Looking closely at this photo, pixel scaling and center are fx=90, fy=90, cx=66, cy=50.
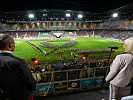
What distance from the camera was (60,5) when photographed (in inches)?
2411

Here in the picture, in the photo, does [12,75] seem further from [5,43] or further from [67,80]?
[67,80]

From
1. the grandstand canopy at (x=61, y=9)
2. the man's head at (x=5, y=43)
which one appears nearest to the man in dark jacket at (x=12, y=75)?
the man's head at (x=5, y=43)

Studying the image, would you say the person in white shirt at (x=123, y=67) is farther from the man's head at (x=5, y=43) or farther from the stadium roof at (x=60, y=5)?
the stadium roof at (x=60, y=5)

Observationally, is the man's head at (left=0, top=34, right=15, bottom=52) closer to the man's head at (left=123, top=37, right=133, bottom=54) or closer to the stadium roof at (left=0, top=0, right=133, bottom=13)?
the man's head at (left=123, top=37, right=133, bottom=54)

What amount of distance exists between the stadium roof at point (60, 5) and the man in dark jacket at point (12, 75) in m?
56.7

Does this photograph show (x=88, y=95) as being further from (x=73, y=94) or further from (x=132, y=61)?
(x=132, y=61)

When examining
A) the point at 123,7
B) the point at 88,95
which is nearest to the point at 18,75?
the point at 88,95

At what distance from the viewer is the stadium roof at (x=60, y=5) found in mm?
50503

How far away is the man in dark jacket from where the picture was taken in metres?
1.58

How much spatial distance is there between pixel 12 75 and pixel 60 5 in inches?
2646

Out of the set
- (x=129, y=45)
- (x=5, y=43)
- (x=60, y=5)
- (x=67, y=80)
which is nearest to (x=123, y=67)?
(x=129, y=45)

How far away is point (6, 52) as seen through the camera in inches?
67.7

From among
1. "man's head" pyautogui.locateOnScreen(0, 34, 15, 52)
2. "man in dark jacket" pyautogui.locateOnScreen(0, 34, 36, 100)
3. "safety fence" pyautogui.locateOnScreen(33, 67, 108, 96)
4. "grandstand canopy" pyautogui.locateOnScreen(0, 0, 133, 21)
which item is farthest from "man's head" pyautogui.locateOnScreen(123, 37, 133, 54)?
"grandstand canopy" pyautogui.locateOnScreen(0, 0, 133, 21)

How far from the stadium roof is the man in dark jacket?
56730 millimetres
